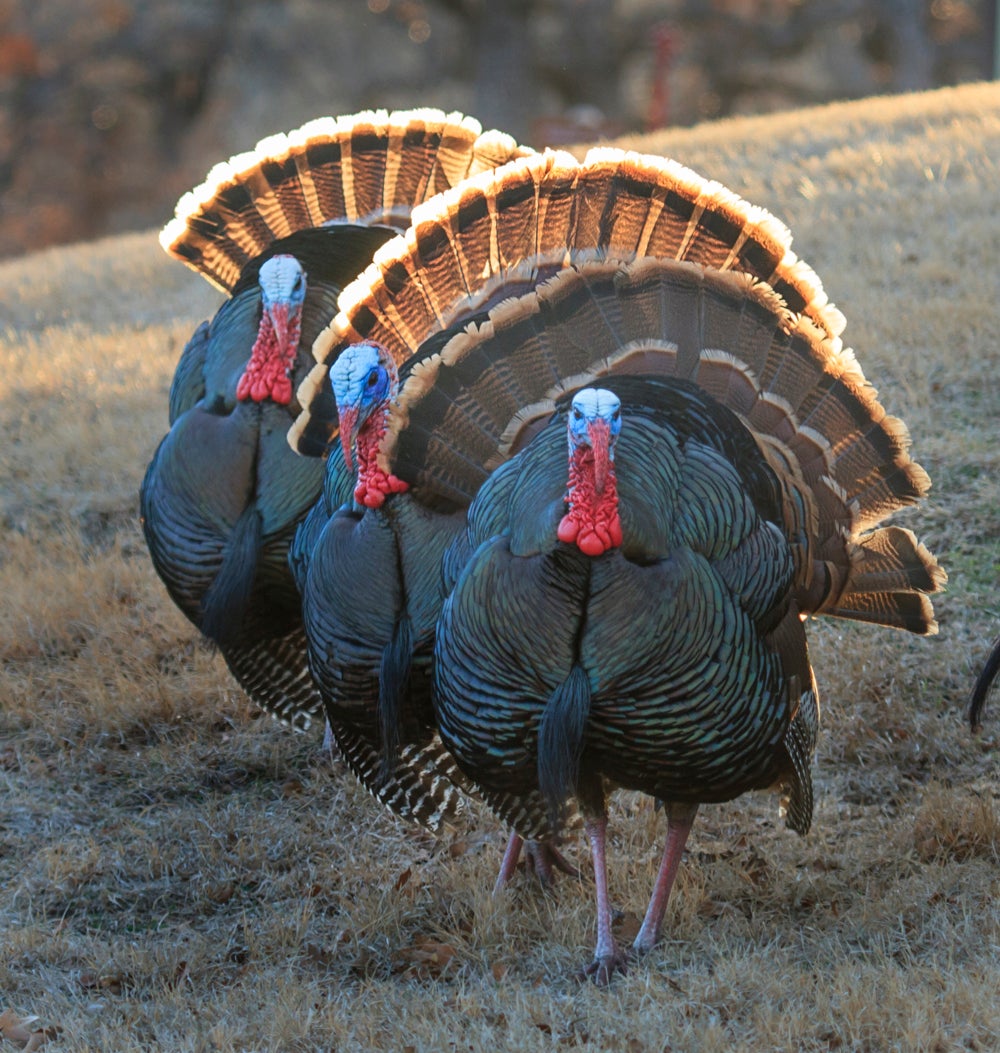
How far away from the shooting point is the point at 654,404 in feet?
11.6

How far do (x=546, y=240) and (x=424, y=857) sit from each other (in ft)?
6.15

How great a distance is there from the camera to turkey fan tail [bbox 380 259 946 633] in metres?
3.77

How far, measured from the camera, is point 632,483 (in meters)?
3.27

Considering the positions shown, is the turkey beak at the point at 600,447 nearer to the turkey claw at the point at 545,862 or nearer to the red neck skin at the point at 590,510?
the red neck skin at the point at 590,510

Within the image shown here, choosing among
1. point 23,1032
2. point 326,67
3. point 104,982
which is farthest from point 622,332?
point 326,67

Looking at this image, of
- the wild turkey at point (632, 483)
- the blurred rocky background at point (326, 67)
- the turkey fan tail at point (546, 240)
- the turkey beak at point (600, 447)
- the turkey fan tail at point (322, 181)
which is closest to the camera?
the turkey beak at point (600, 447)

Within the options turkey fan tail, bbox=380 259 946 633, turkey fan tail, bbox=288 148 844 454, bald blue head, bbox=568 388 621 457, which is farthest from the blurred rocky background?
bald blue head, bbox=568 388 621 457

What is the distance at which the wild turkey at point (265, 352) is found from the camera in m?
4.25

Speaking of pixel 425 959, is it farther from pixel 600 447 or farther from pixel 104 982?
pixel 600 447

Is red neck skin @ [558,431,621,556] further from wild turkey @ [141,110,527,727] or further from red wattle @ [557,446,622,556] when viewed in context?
wild turkey @ [141,110,527,727]

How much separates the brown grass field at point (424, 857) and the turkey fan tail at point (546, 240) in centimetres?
135

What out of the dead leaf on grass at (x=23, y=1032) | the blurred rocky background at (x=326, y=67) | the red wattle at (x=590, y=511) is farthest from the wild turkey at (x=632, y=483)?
the blurred rocky background at (x=326, y=67)

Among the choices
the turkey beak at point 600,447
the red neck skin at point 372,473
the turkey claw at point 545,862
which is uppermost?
the turkey beak at point 600,447

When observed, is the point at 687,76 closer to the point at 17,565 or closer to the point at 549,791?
the point at 17,565
